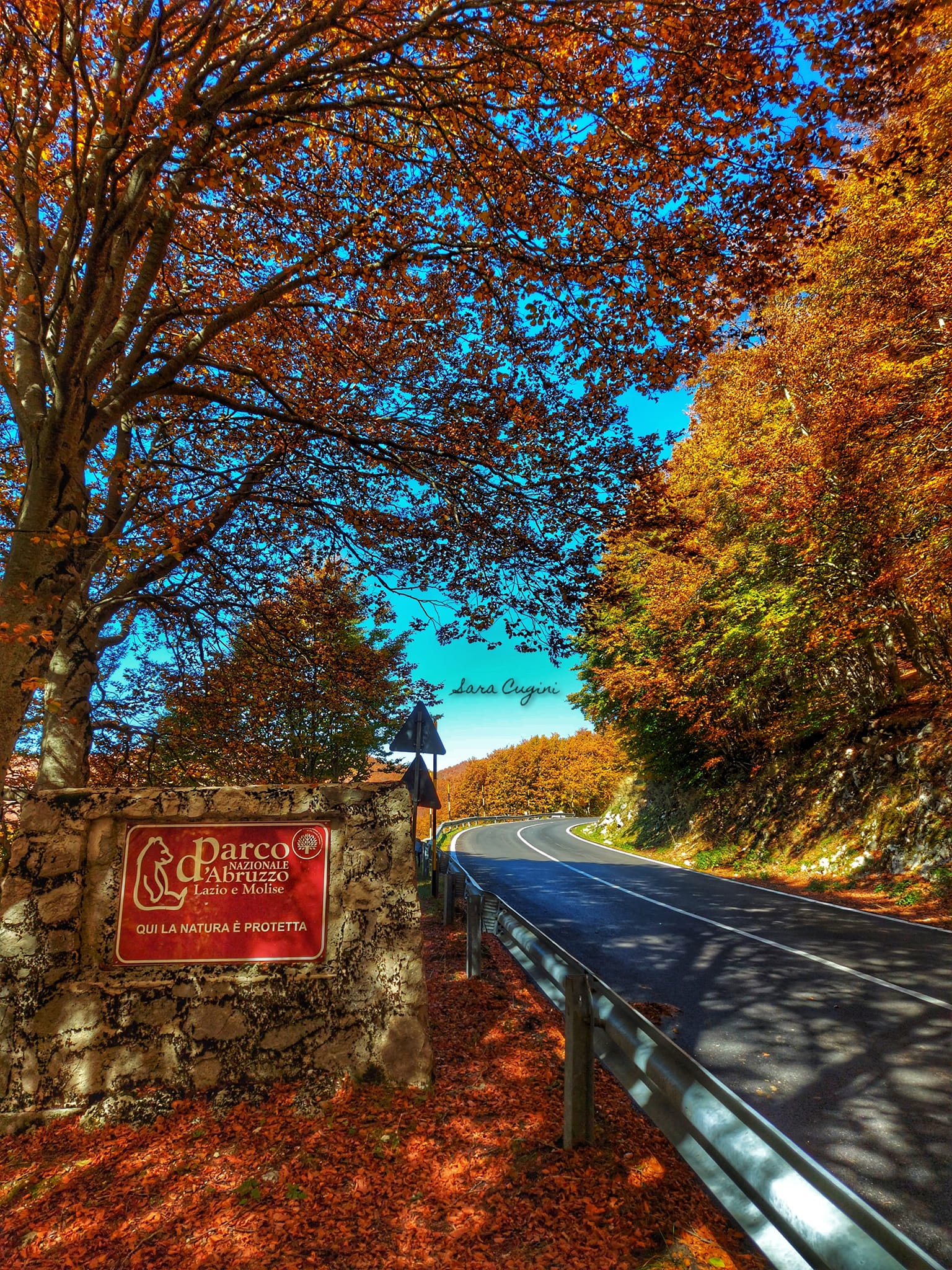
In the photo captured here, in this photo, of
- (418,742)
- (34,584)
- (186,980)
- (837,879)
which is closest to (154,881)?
(186,980)

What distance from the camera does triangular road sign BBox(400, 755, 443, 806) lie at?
11289mm

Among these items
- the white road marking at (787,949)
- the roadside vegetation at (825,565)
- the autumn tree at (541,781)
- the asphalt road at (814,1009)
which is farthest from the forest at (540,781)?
the asphalt road at (814,1009)

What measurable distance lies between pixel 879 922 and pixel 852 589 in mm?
7074

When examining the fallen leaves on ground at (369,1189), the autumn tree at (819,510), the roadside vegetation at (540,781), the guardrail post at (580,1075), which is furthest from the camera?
the roadside vegetation at (540,781)

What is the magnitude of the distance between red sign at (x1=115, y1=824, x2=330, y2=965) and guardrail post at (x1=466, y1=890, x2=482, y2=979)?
2.25 metres

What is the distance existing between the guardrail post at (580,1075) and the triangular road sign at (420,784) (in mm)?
8067

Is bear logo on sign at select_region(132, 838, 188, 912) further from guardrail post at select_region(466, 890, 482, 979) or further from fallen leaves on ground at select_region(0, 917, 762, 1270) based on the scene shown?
guardrail post at select_region(466, 890, 482, 979)

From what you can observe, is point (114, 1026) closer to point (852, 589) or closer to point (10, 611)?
point (10, 611)

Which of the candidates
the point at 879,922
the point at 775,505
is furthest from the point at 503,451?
the point at 775,505

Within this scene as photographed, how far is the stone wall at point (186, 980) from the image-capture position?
3.51 m

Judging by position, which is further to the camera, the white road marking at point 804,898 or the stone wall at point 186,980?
the white road marking at point 804,898

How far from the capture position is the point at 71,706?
21.2ft

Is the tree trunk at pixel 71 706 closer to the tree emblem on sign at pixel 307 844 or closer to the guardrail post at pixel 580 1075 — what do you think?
the tree emblem on sign at pixel 307 844

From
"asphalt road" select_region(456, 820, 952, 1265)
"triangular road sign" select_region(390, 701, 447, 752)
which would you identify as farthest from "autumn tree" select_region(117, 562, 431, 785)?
"asphalt road" select_region(456, 820, 952, 1265)
